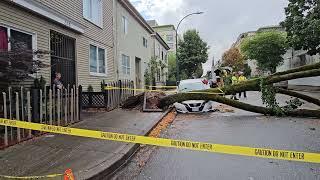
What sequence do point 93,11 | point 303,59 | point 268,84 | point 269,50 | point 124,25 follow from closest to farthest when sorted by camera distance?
point 268,84 → point 93,11 → point 124,25 → point 303,59 → point 269,50

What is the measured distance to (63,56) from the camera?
13.6 metres

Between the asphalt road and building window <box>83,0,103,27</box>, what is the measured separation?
7.37 metres

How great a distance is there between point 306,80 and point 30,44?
2956 cm

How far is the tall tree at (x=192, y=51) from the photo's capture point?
56.9 m

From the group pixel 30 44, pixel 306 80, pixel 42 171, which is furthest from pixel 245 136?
pixel 306 80

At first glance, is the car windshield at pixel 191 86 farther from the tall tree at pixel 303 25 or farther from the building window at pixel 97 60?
the tall tree at pixel 303 25

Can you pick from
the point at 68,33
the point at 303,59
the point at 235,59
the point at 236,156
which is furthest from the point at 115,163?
the point at 235,59

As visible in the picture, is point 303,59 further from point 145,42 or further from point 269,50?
point 145,42

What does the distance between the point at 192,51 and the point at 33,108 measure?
4992 centimetres

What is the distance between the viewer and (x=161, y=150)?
7.48 meters

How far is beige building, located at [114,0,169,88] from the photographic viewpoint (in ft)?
70.5

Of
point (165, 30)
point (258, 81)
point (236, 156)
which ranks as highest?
point (165, 30)

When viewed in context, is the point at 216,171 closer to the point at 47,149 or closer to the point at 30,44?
the point at 47,149

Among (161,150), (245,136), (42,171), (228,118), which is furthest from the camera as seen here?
(228,118)
